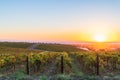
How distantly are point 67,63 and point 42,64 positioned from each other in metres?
2.81

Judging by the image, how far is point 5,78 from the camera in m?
12.7

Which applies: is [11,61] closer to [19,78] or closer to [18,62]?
[18,62]

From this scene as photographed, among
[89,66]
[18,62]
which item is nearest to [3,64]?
[18,62]

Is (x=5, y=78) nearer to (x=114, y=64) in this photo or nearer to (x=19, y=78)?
(x=19, y=78)

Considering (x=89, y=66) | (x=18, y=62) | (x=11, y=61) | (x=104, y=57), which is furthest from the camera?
(x=104, y=57)

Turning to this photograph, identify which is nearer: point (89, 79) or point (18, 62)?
point (89, 79)

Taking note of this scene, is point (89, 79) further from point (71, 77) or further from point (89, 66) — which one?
point (89, 66)

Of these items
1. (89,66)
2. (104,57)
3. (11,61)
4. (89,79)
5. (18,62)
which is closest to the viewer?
(89,79)

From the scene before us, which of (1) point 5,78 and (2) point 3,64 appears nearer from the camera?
(1) point 5,78

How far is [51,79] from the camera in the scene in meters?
12.1

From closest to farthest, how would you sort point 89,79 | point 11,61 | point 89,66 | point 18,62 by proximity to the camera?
point 89,79 < point 89,66 < point 11,61 < point 18,62

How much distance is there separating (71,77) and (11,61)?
15430 millimetres

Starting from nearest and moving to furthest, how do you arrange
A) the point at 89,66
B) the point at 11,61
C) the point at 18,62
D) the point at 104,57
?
the point at 89,66, the point at 11,61, the point at 18,62, the point at 104,57

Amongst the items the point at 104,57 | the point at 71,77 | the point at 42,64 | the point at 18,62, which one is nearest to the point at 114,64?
the point at 104,57
